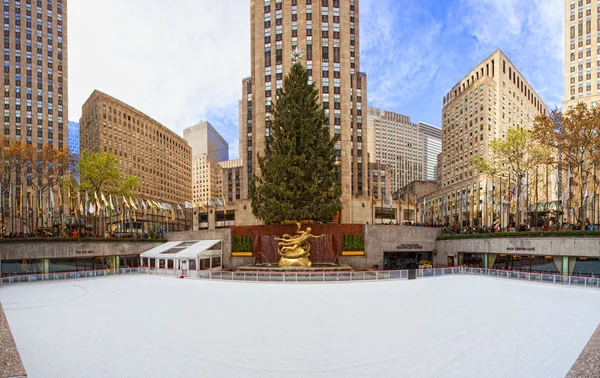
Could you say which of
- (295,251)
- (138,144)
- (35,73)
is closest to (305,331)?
(295,251)

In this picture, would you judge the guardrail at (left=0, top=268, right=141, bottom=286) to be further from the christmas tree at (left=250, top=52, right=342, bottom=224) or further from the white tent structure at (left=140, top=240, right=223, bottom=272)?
the christmas tree at (left=250, top=52, right=342, bottom=224)

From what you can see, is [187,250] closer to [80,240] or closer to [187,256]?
[187,256]

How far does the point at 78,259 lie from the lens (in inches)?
1709

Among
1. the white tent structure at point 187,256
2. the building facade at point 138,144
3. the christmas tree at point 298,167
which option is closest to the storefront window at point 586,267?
the christmas tree at point 298,167

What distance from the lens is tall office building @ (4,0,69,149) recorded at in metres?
103

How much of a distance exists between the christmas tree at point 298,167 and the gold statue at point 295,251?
9.84ft

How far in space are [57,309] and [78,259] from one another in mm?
24285

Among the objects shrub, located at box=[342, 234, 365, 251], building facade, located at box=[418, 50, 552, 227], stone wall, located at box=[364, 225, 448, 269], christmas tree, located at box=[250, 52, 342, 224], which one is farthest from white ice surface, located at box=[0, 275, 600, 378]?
building facade, located at box=[418, 50, 552, 227]

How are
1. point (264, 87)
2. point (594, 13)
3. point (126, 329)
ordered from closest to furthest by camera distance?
point (126, 329) → point (264, 87) → point (594, 13)

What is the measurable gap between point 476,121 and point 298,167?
80.8 meters

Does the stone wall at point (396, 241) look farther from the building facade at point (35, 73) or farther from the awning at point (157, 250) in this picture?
the building facade at point (35, 73)

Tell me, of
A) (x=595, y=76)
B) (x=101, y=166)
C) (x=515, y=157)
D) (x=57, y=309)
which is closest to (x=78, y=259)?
(x=101, y=166)

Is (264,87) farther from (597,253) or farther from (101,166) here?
(597,253)

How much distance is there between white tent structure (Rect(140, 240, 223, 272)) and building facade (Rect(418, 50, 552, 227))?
65.7 metres
